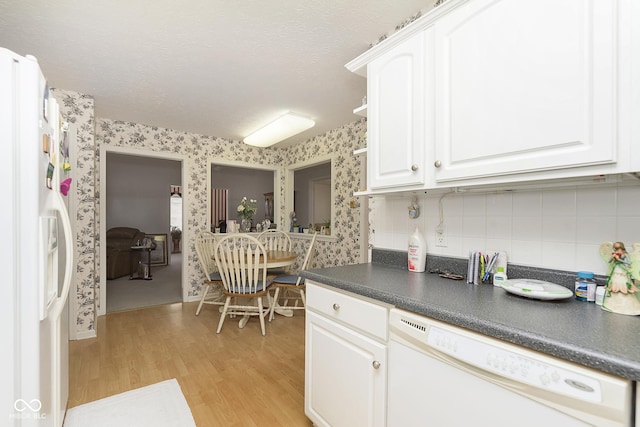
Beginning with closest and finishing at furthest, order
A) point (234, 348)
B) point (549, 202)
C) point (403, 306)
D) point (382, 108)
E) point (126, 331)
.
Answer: point (403, 306), point (549, 202), point (382, 108), point (234, 348), point (126, 331)

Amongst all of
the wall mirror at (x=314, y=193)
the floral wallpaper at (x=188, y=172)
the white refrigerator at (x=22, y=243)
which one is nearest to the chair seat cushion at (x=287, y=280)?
the floral wallpaper at (x=188, y=172)

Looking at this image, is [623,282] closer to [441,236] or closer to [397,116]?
[441,236]

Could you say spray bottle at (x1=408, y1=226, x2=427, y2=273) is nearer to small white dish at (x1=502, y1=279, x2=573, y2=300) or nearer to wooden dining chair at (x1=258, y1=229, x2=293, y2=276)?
small white dish at (x1=502, y1=279, x2=573, y2=300)

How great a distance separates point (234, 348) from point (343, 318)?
63.2 inches

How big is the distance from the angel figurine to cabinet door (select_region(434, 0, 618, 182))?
12.7 inches

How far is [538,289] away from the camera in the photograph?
3.36 ft

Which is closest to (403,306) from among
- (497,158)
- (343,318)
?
(343,318)

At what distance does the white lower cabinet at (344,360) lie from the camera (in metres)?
1.12

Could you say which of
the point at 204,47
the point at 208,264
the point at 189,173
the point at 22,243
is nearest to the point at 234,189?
the point at 189,173

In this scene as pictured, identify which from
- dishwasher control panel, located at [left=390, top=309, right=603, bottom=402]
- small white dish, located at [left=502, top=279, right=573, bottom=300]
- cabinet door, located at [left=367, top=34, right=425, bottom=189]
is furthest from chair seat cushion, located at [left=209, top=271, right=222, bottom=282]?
small white dish, located at [left=502, top=279, right=573, bottom=300]

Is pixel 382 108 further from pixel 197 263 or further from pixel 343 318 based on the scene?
pixel 197 263

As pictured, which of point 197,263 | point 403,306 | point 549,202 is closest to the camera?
point 403,306

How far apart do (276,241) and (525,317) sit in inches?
135

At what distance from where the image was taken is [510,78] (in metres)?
1.06
